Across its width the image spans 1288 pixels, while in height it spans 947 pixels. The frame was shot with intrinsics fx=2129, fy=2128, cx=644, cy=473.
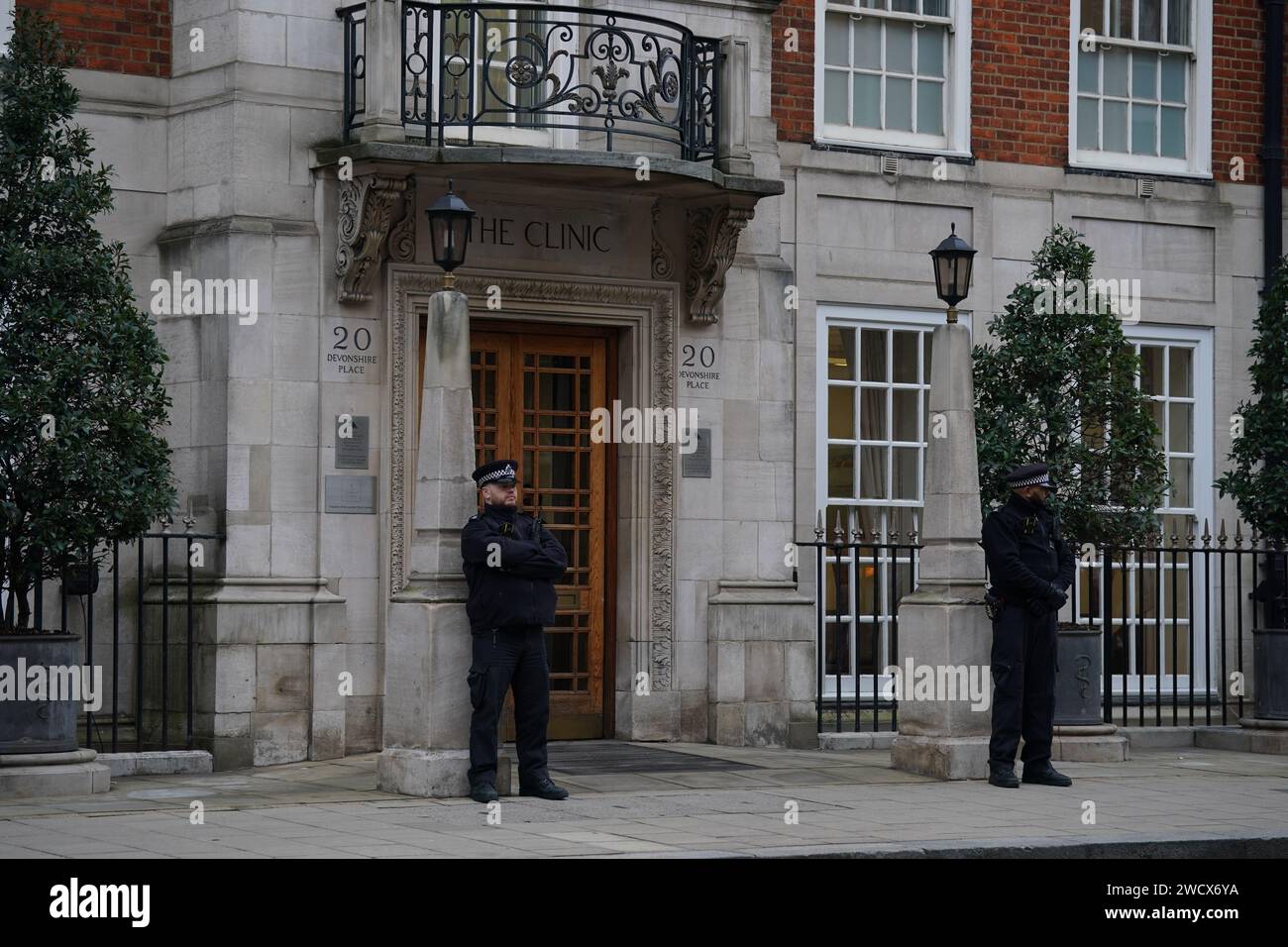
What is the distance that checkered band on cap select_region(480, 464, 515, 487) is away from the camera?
40.2ft

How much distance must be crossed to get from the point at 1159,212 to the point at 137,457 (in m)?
9.62

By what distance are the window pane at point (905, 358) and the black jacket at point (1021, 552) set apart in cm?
387

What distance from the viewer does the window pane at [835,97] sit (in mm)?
17141

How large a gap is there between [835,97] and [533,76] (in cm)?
344

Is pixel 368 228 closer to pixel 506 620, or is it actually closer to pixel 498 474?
pixel 498 474

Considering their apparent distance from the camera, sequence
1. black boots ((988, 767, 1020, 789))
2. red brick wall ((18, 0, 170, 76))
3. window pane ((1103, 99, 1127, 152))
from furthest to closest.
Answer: window pane ((1103, 99, 1127, 152)), red brick wall ((18, 0, 170, 76)), black boots ((988, 767, 1020, 789))

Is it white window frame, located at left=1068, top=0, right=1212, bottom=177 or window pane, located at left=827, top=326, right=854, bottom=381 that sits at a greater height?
white window frame, located at left=1068, top=0, right=1212, bottom=177

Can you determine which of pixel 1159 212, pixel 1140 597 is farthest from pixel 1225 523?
pixel 1159 212

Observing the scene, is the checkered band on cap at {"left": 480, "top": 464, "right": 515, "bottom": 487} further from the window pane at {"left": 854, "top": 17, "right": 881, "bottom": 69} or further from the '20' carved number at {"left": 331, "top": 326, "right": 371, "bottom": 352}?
the window pane at {"left": 854, "top": 17, "right": 881, "bottom": 69}

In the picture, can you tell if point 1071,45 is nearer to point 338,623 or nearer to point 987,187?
point 987,187

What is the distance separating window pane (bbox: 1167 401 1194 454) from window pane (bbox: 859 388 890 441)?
2.91 meters

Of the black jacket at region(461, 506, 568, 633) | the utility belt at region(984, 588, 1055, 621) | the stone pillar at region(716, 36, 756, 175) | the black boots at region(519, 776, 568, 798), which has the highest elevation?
the stone pillar at region(716, 36, 756, 175)

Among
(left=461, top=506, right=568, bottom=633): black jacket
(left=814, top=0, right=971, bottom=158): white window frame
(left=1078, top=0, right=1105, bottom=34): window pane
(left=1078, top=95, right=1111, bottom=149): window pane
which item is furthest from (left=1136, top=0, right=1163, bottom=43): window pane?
(left=461, top=506, right=568, bottom=633): black jacket
